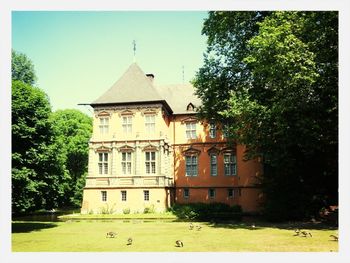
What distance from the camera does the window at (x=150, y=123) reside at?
103 feet

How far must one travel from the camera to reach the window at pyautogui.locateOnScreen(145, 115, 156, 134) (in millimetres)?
31312

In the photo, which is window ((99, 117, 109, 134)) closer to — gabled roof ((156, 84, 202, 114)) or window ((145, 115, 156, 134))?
window ((145, 115, 156, 134))

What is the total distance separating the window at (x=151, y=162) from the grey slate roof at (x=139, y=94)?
5.01 m

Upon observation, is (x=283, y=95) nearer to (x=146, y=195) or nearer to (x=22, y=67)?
(x=146, y=195)

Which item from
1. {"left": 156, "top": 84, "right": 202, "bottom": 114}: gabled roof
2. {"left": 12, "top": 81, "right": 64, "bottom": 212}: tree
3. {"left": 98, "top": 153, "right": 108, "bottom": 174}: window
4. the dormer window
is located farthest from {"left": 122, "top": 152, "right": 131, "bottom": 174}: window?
{"left": 12, "top": 81, "right": 64, "bottom": 212}: tree

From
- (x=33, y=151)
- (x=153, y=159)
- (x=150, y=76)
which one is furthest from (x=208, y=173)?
(x=33, y=151)

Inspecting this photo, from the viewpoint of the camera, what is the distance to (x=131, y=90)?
106 feet

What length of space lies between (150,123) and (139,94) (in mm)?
3001

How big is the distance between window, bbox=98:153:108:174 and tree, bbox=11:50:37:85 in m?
12.3
